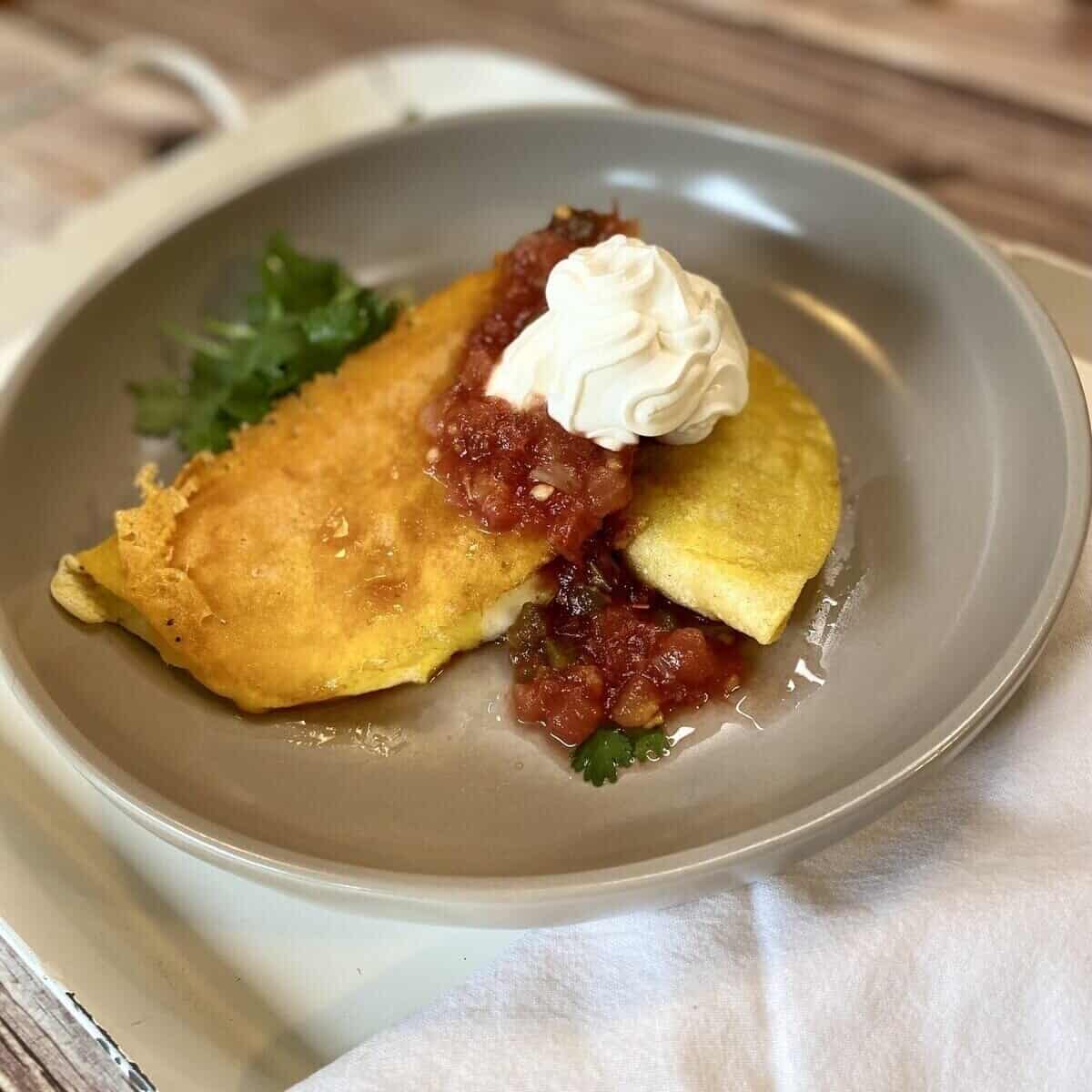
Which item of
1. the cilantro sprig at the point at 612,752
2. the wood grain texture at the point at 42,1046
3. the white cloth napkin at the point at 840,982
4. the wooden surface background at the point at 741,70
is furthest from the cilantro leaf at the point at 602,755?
the wooden surface background at the point at 741,70

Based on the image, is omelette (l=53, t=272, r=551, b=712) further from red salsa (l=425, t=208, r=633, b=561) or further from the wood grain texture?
the wood grain texture

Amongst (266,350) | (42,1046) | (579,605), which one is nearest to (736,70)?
(266,350)

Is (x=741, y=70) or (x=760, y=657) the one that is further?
(x=741, y=70)

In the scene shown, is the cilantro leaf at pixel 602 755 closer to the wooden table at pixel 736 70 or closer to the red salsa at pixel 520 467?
the red salsa at pixel 520 467

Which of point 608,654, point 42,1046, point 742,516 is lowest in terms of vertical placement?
point 42,1046

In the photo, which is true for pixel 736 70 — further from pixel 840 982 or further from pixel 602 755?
pixel 840 982

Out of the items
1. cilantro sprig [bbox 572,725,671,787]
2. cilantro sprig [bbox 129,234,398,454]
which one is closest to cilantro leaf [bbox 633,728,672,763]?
Answer: cilantro sprig [bbox 572,725,671,787]

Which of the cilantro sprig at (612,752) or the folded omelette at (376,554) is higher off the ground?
the folded omelette at (376,554)

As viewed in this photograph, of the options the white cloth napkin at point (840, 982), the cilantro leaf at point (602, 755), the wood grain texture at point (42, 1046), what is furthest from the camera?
the cilantro leaf at point (602, 755)
